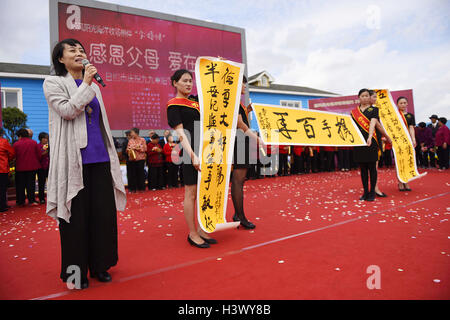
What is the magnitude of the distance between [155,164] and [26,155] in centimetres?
291

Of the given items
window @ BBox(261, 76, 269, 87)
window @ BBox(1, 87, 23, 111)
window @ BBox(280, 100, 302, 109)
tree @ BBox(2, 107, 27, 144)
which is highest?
window @ BBox(261, 76, 269, 87)

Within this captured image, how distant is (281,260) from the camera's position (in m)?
2.30

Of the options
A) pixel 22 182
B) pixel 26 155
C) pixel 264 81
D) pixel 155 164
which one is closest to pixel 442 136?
pixel 155 164

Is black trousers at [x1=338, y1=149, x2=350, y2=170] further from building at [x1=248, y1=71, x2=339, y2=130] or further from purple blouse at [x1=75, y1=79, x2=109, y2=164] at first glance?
purple blouse at [x1=75, y1=79, x2=109, y2=164]

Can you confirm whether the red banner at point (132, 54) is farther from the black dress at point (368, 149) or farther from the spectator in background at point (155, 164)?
the black dress at point (368, 149)

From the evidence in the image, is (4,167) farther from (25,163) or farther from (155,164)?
(155,164)

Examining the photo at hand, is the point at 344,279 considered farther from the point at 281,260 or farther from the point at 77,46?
the point at 77,46

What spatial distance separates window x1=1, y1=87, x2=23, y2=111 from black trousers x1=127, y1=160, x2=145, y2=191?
7.12m

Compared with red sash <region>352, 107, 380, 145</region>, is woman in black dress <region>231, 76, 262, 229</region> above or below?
below

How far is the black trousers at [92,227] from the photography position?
1.94m

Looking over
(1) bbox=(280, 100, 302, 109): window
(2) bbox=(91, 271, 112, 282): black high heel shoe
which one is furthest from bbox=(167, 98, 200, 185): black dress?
(1) bbox=(280, 100, 302, 109): window

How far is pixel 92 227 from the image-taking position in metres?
2.05

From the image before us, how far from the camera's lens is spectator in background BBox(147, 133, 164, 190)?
26.1ft

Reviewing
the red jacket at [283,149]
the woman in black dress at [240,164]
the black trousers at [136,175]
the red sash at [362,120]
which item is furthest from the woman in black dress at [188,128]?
the red jacket at [283,149]
